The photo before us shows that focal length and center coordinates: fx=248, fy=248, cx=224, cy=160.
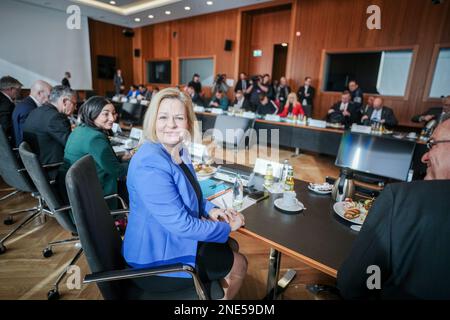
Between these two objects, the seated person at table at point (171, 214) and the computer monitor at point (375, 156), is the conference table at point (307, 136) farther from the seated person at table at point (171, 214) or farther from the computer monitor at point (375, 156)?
the seated person at table at point (171, 214)

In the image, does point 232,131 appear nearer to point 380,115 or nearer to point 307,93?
point 307,93

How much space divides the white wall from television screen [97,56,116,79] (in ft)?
1.46

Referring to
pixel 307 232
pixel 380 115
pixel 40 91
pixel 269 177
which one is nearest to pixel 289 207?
pixel 307 232

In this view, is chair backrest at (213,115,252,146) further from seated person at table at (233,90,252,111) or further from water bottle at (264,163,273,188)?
water bottle at (264,163,273,188)

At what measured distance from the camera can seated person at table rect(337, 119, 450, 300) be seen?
0.74 metres

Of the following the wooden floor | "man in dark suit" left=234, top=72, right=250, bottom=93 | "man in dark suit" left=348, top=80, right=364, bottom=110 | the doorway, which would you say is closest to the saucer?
the wooden floor

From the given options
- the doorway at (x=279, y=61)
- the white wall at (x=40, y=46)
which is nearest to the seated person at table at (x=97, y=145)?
the doorway at (x=279, y=61)

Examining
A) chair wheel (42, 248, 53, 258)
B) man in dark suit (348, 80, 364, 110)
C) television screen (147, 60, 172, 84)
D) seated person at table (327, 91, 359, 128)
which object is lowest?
chair wheel (42, 248, 53, 258)

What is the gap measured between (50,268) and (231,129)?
3909mm

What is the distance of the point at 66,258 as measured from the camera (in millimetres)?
2014

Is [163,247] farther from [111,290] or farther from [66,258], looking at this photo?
[66,258]

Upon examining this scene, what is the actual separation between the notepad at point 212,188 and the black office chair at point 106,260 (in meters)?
0.56

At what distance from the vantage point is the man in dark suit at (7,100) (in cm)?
298
